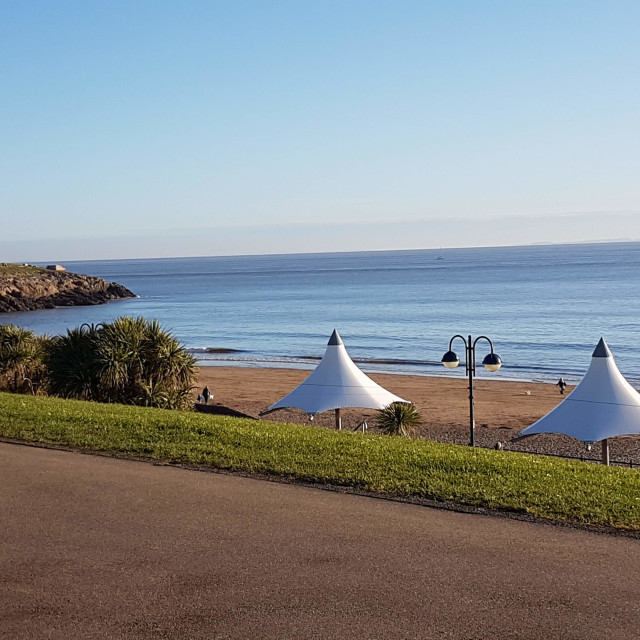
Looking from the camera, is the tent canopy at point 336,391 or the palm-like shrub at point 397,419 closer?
the tent canopy at point 336,391

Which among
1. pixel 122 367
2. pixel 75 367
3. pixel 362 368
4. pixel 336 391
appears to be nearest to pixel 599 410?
pixel 336 391

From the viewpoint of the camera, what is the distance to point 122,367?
19.7 meters

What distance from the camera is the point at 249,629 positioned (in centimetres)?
543

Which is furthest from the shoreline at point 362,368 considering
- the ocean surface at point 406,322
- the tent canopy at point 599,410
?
the tent canopy at point 599,410

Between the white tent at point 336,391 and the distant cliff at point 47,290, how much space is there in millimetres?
86501

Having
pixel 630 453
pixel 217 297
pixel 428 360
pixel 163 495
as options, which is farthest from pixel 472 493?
pixel 217 297

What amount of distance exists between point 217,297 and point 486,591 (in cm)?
11281

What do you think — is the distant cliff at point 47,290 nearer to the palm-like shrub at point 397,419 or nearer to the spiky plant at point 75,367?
the spiky plant at point 75,367

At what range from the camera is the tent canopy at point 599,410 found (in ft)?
52.0

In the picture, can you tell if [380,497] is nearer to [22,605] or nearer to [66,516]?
[66,516]

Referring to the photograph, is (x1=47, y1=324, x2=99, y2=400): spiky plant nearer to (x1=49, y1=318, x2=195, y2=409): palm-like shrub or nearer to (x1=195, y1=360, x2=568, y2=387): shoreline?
(x1=49, y1=318, x2=195, y2=409): palm-like shrub

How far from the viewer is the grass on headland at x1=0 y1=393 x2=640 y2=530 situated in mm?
8562

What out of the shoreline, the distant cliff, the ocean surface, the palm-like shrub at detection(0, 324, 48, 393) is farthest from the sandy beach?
the distant cliff

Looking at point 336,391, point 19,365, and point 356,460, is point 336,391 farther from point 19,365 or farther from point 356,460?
point 356,460
